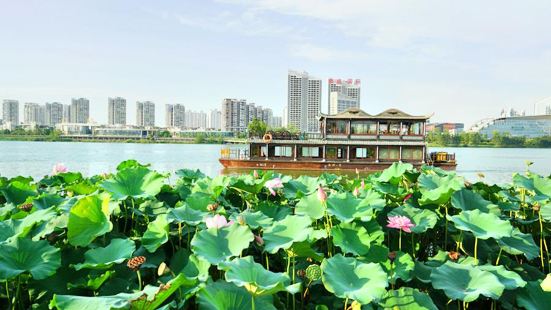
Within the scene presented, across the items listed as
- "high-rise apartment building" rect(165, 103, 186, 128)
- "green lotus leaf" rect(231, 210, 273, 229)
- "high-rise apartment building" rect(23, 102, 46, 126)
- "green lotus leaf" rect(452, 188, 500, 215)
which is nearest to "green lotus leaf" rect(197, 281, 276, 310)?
"green lotus leaf" rect(231, 210, 273, 229)

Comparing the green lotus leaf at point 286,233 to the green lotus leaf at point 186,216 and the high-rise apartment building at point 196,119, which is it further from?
the high-rise apartment building at point 196,119

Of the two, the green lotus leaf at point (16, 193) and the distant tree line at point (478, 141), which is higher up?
the distant tree line at point (478, 141)

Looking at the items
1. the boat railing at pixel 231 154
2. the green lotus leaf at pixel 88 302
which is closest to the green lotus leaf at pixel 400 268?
the green lotus leaf at pixel 88 302

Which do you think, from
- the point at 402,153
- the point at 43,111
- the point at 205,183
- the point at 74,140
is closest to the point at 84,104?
the point at 43,111

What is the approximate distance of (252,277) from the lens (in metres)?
1.07

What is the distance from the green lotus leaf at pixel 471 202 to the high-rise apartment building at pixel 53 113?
136 metres

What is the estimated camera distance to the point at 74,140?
73125 millimetres

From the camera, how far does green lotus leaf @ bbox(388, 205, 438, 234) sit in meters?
1.60

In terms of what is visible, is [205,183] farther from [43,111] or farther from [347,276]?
[43,111]

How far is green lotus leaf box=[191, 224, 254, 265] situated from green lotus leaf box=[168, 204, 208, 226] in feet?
0.49

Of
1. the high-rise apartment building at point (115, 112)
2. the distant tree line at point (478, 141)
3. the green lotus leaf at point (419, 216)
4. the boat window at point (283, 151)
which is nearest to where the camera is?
the green lotus leaf at point (419, 216)

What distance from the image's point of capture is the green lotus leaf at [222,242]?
4.09 ft

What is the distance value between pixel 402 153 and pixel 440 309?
61.1 feet

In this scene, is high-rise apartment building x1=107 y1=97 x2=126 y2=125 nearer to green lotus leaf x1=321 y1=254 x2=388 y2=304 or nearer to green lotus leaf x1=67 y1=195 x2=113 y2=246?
green lotus leaf x1=67 y1=195 x2=113 y2=246
